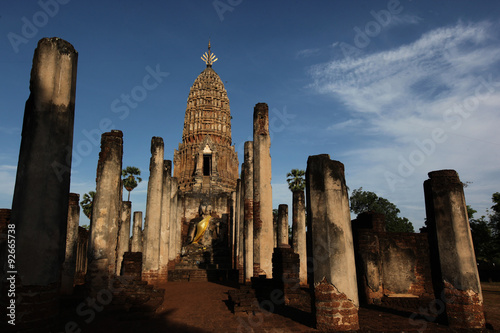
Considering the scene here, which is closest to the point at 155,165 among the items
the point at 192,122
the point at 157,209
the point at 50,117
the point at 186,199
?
the point at 157,209

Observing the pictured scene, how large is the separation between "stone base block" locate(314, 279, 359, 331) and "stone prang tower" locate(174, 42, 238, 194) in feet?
105

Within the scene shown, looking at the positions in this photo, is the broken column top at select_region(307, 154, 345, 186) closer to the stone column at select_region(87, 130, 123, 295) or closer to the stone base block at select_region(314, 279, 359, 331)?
the stone base block at select_region(314, 279, 359, 331)

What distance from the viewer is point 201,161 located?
1620 inches

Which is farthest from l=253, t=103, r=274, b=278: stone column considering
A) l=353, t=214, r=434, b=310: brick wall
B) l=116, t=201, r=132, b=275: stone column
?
l=116, t=201, r=132, b=275: stone column

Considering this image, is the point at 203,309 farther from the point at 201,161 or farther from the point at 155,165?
the point at 201,161

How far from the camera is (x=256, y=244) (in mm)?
12172

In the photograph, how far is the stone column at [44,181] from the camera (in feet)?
15.5

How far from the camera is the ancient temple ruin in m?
4.97

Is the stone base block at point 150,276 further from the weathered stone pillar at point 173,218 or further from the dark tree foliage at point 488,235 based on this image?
the dark tree foliage at point 488,235

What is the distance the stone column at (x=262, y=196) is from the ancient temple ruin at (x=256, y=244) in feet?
0.12

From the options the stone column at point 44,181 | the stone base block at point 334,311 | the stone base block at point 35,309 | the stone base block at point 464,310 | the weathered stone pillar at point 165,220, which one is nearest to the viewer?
the stone base block at point 35,309

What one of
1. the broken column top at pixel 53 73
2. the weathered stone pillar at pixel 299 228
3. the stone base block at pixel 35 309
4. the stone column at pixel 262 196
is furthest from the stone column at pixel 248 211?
the stone base block at pixel 35 309

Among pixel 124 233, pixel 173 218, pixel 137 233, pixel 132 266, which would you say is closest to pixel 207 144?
pixel 137 233

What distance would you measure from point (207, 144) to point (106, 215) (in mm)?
33228
